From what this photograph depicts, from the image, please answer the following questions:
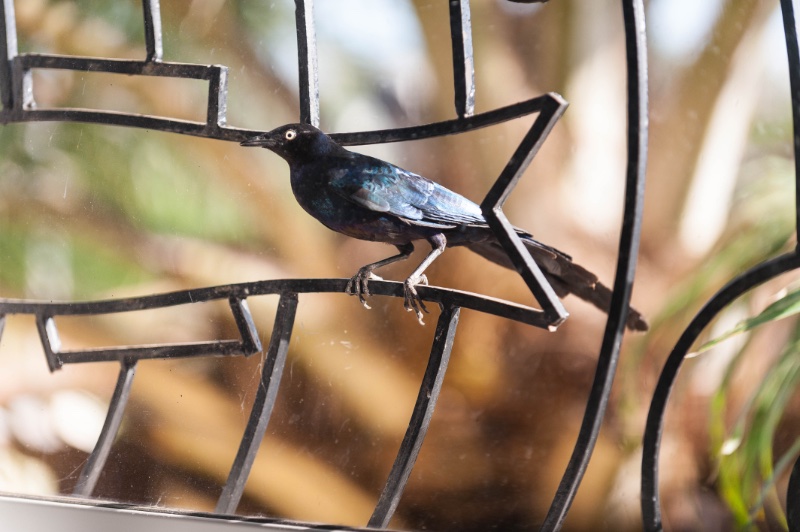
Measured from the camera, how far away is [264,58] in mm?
732

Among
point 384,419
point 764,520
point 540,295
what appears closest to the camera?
point 540,295

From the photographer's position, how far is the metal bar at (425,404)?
492 mm

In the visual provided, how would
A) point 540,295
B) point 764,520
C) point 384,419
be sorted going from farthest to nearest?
1. point 384,419
2. point 764,520
3. point 540,295

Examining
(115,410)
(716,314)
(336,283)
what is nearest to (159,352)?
(115,410)

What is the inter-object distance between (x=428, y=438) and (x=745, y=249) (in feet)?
1.07

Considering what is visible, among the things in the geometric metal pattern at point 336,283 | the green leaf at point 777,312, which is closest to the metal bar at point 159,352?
the geometric metal pattern at point 336,283

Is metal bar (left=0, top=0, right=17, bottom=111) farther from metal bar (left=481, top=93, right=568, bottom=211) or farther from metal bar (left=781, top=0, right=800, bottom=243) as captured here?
metal bar (left=781, top=0, right=800, bottom=243)

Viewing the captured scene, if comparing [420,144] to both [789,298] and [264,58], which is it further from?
[789,298]

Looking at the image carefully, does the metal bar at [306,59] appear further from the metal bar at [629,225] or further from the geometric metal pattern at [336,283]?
the metal bar at [629,225]

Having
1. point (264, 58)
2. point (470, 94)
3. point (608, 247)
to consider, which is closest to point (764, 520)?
point (608, 247)

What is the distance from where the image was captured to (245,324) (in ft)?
1.89

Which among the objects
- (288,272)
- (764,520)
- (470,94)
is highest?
(470,94)

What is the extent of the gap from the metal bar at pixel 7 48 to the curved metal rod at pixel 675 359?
590 millimetres

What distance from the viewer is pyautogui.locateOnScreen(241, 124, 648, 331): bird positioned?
0.50 m
